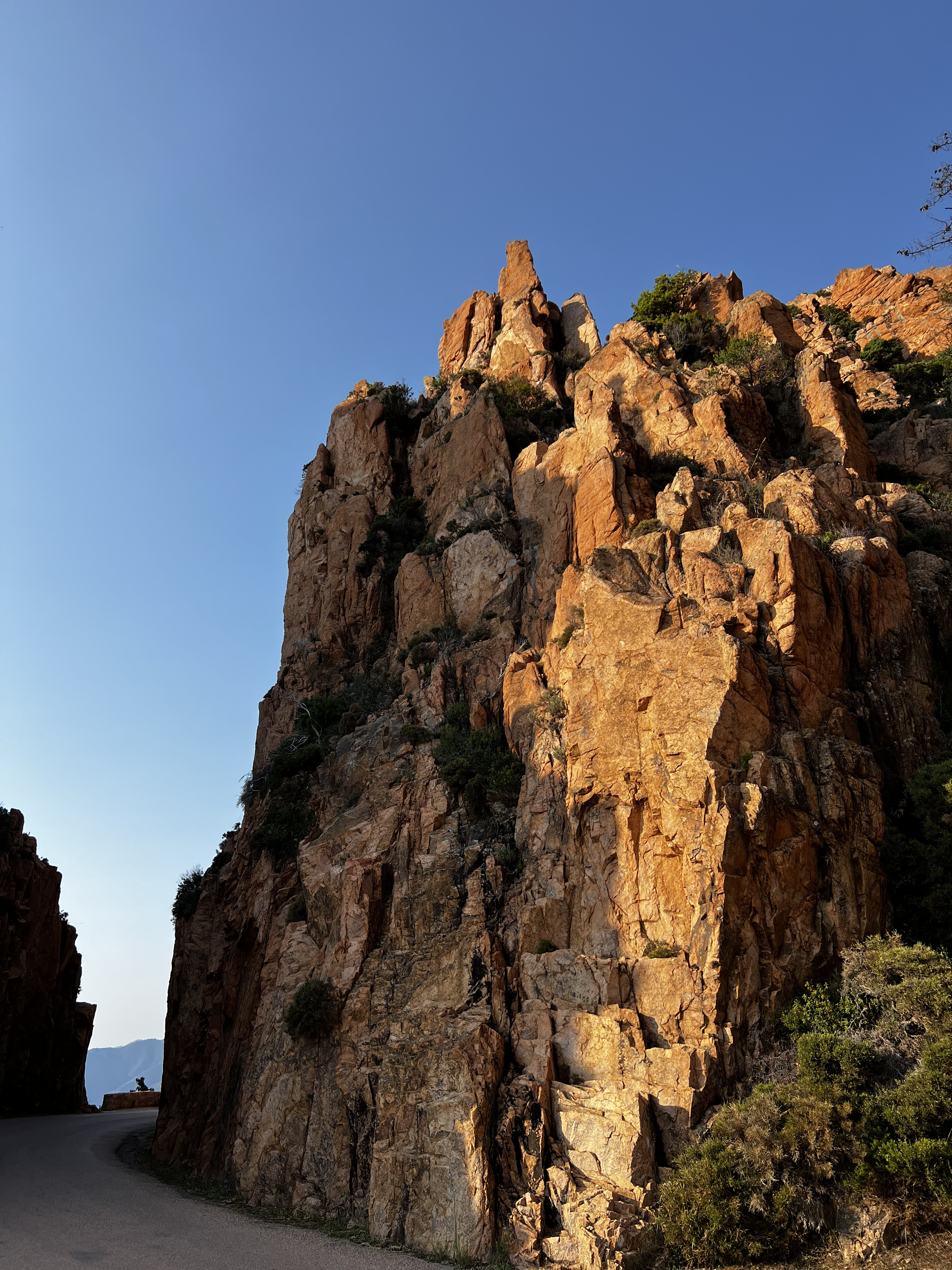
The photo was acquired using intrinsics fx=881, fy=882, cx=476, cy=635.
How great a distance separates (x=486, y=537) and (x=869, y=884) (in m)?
20.6

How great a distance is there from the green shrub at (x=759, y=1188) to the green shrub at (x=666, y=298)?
139 ft

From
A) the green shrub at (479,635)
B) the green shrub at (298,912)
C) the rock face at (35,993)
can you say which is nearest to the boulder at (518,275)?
the green shrub at (479,635)

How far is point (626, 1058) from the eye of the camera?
68.3ft

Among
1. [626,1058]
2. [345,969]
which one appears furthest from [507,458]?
[626,1058]

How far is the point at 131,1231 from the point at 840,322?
67.9 metres

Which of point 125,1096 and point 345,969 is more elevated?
point 345,969

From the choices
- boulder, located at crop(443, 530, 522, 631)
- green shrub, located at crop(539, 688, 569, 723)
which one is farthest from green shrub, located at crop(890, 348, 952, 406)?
green shrub, located at crop(539, 688, 569, 723)

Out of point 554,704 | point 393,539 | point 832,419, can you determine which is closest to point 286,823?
point 554,704

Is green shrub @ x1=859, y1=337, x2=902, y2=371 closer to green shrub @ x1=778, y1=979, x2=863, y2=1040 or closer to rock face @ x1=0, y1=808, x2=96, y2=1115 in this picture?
green shrub @ x1=778, y1=979, x2=863, y2=1040

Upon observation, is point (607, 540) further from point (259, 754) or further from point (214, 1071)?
point (214, 1071)

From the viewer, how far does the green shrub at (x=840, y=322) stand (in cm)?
6269

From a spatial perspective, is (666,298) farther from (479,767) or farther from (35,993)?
(35,993)

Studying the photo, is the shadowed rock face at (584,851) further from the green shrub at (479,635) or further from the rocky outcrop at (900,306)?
the rocky outcrop at (900,306)

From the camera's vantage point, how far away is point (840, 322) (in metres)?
A: 65.4
